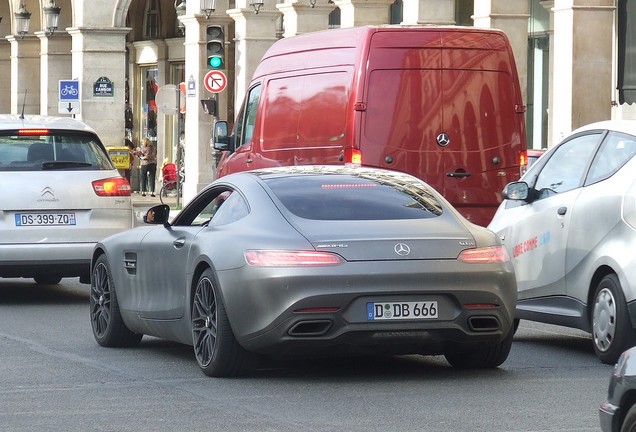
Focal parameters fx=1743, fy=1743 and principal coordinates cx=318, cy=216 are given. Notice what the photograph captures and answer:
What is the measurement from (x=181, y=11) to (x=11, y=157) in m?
23.3

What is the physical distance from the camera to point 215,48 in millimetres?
31172

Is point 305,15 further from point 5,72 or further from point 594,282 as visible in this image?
point 5,72

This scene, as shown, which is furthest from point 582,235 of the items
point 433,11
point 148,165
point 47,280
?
point 148,165

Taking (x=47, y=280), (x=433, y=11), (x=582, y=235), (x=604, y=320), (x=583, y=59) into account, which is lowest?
(x=47, y=280)

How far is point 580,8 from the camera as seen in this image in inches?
886

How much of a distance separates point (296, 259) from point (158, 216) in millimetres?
1812

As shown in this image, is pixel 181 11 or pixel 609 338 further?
pixel 181 11

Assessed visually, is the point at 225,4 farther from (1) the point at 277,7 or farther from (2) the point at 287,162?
(2) the point at 287,162

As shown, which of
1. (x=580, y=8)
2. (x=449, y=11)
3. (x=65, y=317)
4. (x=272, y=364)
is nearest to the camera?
(x=272, y=364)

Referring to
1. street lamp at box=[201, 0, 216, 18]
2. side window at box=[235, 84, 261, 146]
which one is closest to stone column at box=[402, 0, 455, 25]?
side window at box=[235, 84, 261, 146]

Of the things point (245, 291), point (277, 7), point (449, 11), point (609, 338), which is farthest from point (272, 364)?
point (277, 7)

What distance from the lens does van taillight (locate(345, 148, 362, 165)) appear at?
51.5ft

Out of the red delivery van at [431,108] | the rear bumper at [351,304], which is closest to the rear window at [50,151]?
the red delivery van at [431,108]

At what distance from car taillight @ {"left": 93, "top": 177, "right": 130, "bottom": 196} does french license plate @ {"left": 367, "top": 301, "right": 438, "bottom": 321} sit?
6.54 m
